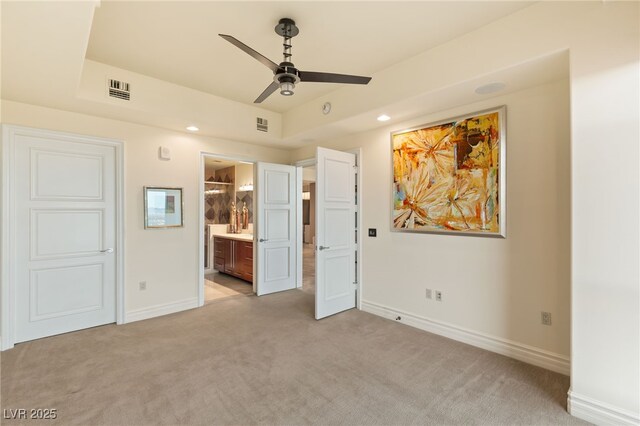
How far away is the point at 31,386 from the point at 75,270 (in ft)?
4.61

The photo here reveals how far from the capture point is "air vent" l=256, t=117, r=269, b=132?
175 inches

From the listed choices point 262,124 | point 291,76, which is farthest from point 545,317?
point 262,124

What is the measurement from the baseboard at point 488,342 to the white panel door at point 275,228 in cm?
188

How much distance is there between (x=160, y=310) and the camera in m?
3.99

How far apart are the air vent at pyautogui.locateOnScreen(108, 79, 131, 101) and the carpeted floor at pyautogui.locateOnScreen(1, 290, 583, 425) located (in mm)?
2567

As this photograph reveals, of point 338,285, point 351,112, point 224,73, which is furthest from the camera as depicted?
point 338,285

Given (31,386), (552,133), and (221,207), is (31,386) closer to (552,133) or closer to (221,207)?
(552,133)

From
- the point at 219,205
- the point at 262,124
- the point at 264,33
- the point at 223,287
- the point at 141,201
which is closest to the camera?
the point at 264,33

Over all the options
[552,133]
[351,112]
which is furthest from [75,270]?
[552,133]

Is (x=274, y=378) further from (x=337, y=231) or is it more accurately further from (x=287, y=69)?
(x=287, y=69)

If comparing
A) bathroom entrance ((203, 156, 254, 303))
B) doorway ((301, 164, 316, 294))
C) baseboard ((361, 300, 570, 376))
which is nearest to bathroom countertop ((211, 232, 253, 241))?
bathroom entrance ((203, 156, 254, 303))

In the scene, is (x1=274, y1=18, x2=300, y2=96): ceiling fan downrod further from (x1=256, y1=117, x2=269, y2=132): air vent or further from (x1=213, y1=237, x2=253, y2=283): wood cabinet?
(x1=213, y1=237, x2=253, y2=283): wood cabinet

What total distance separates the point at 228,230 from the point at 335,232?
3.76m

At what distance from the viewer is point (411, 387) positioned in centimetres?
235
